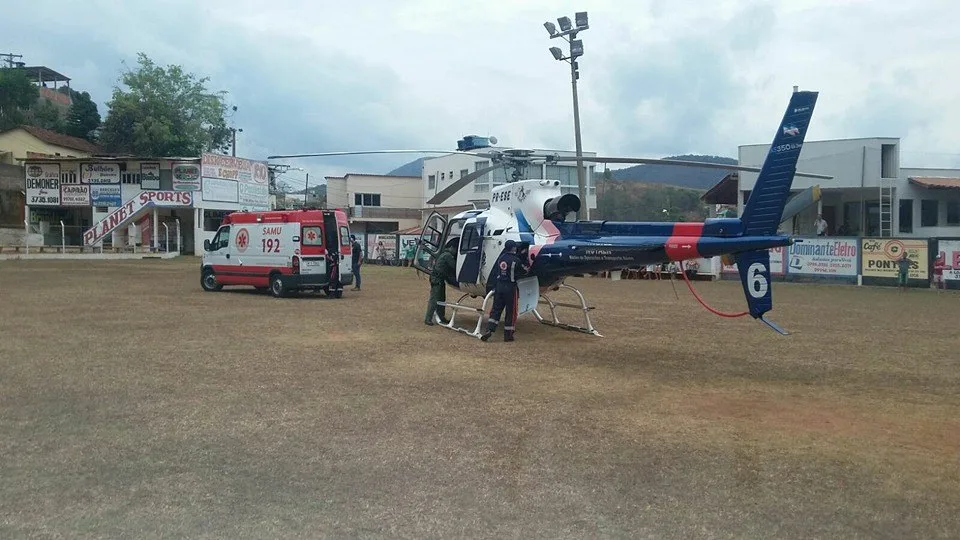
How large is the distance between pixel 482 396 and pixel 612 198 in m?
50.4

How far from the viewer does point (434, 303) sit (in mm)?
13398

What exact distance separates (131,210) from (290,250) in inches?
1140

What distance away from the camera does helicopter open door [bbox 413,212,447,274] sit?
14.1m

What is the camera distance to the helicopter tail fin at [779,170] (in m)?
8.16

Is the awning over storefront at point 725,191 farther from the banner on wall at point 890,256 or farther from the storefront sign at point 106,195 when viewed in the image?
the storefront sign at point 106,195

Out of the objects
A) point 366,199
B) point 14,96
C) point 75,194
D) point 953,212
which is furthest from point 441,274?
point 14,96

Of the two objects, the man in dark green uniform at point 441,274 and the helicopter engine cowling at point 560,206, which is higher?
the helicopter engine cowling at point 560,206

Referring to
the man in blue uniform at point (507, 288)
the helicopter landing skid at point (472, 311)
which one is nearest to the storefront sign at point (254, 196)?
the helicopter landing skid at point (472, 311)

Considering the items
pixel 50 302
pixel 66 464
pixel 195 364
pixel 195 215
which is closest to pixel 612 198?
pixel 195 215

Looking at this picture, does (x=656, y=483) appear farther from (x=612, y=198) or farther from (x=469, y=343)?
(x=612, y=198)

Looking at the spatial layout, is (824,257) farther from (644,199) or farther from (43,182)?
(43,182)

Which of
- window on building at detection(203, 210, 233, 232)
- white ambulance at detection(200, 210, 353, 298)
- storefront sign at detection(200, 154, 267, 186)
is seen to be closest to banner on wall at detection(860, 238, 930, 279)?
white ambulance at detection(200, 210, 353, 298)

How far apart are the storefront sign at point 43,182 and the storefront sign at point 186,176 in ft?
24.5

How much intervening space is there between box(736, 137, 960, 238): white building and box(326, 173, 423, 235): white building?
105ft
